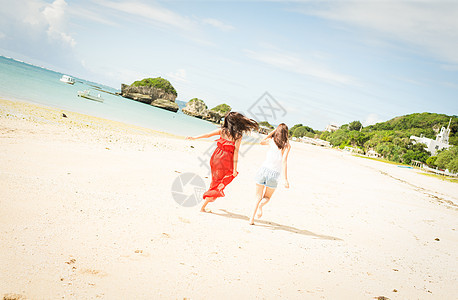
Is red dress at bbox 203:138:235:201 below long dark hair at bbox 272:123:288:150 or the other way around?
below

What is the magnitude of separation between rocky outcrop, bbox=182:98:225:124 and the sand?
107m

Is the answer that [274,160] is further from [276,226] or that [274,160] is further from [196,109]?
[196,109]

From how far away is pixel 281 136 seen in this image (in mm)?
6043

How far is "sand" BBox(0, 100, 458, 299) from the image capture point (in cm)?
315

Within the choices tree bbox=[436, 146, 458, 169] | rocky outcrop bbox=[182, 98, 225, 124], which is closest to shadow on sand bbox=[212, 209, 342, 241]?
tree bbox=[436, 146, 458, 169]

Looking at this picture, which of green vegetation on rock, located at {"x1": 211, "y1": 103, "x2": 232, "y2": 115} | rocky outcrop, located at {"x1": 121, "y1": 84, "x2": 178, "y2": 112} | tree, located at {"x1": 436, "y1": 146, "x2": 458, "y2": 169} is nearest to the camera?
tree, located at {"x1": 436, "y1": 146, "x2": 458, "y2": 169}

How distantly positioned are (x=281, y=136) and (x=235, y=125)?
1051 millimetres

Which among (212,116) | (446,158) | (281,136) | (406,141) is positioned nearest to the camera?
(281,136)

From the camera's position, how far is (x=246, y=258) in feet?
13.9

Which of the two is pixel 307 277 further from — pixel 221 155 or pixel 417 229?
pixel 417 229

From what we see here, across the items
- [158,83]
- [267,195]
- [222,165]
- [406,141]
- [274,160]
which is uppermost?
[158,83]

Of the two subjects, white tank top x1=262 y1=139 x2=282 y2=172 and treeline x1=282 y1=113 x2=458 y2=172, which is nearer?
white tank top x1=262 y1=139 x2=282 y2=172

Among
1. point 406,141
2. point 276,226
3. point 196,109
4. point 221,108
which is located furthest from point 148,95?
point 276,226

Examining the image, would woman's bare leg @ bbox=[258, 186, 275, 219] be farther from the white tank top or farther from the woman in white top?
the white tank top
